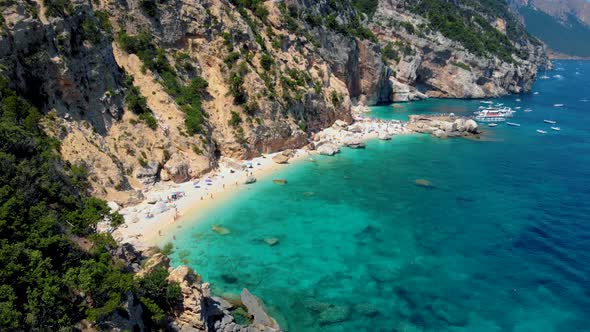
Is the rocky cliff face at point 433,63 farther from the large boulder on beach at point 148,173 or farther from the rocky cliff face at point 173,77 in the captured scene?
the large boulder on beach at point 148,173

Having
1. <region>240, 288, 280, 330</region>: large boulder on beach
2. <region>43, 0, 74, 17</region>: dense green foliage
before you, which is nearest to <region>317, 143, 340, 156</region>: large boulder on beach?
<region>240, 288, 280, 330</region>: large boulder on beach

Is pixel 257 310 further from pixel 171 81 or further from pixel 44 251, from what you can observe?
pixel 171 81

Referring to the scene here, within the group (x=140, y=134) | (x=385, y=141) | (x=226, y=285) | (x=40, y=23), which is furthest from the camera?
(x=385, y=141)

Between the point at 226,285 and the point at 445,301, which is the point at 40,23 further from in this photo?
the point at 445,301

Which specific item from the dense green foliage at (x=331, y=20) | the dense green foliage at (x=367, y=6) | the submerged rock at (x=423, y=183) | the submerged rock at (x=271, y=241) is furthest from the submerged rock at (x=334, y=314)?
the dense green foliage at (x=367, y=6)

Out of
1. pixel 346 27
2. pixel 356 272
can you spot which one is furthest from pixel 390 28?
pixel 356 272
